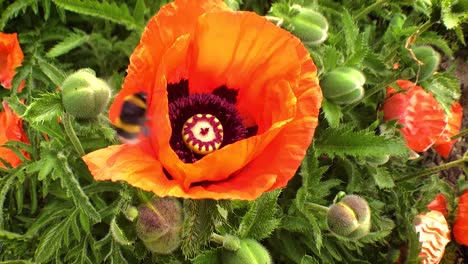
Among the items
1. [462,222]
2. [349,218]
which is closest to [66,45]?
[349,218]

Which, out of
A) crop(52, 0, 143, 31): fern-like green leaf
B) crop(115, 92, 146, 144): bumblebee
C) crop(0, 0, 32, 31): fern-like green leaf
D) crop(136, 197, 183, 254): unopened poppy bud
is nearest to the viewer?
crop(115, 92, 146, 144): bumblebee

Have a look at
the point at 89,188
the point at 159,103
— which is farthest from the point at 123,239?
the point at 89,188

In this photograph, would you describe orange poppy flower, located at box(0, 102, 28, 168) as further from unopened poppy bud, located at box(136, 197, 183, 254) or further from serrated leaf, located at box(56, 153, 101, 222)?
unopened poppy bud, located at box(136, 197, 183, 254)

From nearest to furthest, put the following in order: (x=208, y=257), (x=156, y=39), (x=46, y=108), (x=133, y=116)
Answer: (x=133, y=116), (x=156, y=39), (x=46, y=108), (x=208, y=257)

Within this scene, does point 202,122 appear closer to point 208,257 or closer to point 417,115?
point 208,257

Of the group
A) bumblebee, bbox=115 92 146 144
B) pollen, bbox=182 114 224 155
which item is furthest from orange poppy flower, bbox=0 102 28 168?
bumblebee, bbox=115 92 146 144

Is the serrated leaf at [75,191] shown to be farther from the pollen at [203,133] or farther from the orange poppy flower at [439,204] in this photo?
the orange poppy flower at [439,204]
